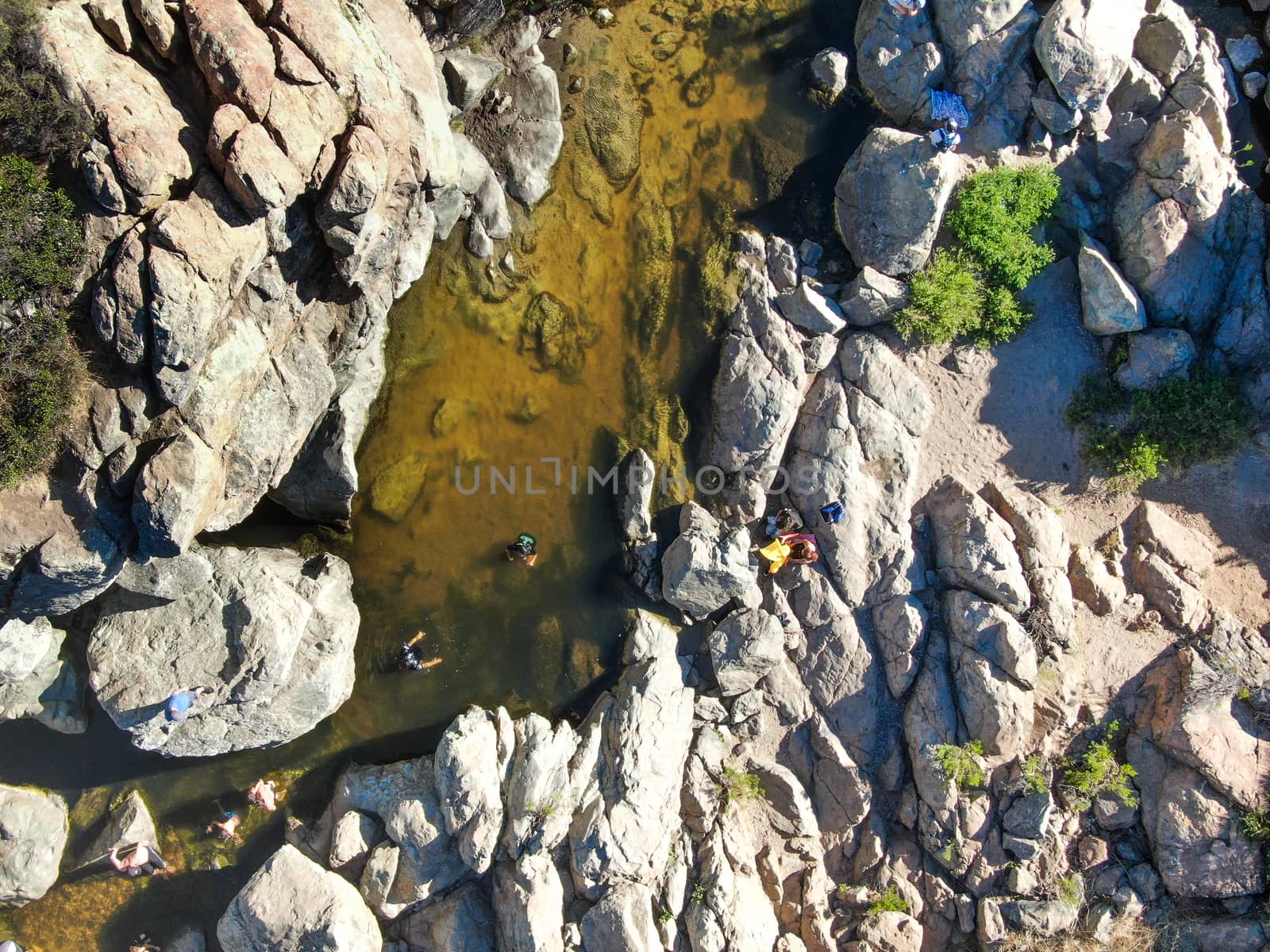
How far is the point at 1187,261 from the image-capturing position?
1478 centimetres

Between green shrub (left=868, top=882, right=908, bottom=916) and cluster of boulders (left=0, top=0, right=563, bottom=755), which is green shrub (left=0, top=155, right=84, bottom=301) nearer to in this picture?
cluster of boulders (left=0, top=0, right=563, bottom=755)

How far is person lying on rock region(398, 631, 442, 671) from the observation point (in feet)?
48.7

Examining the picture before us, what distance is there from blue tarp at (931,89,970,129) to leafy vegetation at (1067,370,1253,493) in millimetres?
5760

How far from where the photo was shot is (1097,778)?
14.4m

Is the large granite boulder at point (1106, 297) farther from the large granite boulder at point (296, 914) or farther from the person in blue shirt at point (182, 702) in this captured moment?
the person in blue shirt at point (182, 702)

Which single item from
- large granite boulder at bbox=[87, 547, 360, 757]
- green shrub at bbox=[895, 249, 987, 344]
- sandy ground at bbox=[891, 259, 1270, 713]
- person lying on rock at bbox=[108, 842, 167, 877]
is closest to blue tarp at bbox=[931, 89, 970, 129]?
green shrub at bbox=[895, 249, 987, 344]

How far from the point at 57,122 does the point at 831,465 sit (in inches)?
521

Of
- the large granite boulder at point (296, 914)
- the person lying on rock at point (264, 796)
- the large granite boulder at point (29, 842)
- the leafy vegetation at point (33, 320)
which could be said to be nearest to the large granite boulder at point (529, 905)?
the large granite boulder at point (296, 914)

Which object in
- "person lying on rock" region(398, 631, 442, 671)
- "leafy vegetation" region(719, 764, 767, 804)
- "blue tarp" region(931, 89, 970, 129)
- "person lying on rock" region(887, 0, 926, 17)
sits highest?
"person lying on rock" region(887, 0, 926, 17)

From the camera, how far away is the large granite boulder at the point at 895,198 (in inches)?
582

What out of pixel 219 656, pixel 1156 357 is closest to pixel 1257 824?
pixel 1156 357

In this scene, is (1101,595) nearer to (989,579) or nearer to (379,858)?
(989,579)

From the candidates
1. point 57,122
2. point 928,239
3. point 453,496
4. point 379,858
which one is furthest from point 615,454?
point 57,122

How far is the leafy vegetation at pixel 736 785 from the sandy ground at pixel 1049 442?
6.71 meters
